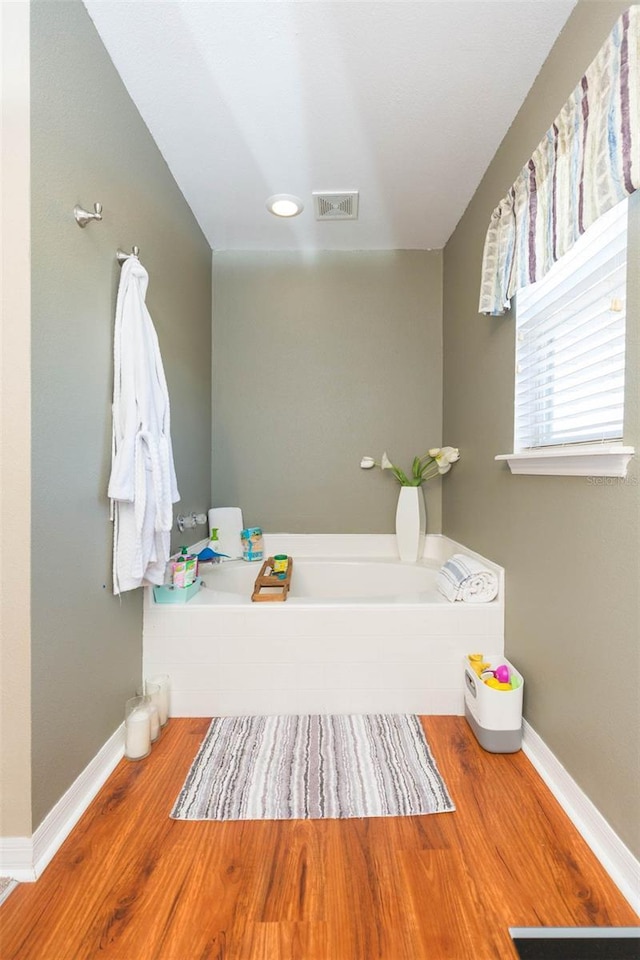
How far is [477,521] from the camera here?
2125 millimetres

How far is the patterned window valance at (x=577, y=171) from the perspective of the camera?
3.27ft

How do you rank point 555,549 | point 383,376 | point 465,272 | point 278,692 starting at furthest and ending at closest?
point 383,376 < point 465,272 < point 278,692 < point 555,549

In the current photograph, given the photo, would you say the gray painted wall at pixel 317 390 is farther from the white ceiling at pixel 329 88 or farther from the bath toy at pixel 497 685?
the bath toy at pixel 497 685

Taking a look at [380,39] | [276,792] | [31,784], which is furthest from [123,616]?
[380,39]

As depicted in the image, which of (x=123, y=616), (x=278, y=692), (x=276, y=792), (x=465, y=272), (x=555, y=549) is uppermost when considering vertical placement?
(x=465, y=272)

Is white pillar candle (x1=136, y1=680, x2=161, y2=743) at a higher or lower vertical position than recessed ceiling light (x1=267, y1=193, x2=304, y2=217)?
lower

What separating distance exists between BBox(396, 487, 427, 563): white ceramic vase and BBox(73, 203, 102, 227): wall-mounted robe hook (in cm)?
193

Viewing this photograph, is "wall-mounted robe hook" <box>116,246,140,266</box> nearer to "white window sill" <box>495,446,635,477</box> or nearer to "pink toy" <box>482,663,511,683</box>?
"white window sill" <box>495,446,635,477</box>

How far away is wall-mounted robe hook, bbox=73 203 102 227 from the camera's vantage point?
1262 millimetres

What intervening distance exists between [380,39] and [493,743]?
7.63 ft

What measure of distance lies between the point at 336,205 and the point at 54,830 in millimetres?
2650

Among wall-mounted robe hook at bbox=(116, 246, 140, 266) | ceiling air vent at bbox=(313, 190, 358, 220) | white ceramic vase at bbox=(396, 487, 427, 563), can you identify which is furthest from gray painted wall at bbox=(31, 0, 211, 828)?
white ceramic vase at bbox=(396, 487, 427, 563)

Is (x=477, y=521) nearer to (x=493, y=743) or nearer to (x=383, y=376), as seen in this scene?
(x=493, y=743)

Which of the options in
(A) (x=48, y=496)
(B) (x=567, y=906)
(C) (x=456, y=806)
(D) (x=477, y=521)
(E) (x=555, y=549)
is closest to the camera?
(B) (x=567, y=906)
